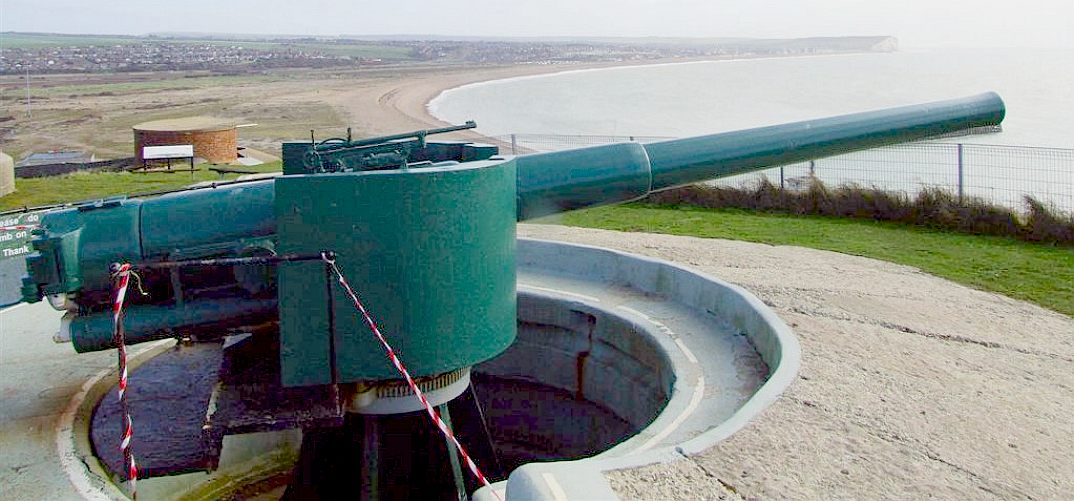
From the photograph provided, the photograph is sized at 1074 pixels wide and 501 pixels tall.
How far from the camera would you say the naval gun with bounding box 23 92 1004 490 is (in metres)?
4.60

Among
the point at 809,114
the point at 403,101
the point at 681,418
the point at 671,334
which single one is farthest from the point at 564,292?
the point at 403,101

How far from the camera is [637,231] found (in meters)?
10.1

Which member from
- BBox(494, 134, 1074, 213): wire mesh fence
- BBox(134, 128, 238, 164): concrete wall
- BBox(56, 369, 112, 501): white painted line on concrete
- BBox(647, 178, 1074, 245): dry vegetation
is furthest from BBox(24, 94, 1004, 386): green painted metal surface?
BBox(134, 128, 238, 164): concrete wall

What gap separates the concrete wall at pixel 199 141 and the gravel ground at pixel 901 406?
15202 millimetres

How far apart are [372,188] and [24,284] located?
1666 mm

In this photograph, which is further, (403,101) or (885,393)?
(403,101)

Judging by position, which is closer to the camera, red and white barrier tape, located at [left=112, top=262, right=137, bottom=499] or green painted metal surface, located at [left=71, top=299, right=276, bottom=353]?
red and white barrier tape, located at [left=112, top=262, right=137, bottom=499]

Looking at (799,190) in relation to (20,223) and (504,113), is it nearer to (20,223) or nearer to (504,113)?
(20,223)

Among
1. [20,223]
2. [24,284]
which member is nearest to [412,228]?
[24,284]

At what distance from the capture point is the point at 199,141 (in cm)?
2050

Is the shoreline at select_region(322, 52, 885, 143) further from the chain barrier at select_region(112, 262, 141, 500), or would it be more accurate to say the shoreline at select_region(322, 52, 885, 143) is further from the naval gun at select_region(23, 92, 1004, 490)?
the chain barrier at select_region(112, 262, 141, 500)

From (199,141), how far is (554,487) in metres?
18.5

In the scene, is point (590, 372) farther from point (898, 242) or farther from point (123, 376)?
point (898, 242)

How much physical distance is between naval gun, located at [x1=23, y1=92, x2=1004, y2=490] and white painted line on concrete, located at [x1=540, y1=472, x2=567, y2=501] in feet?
4.76
